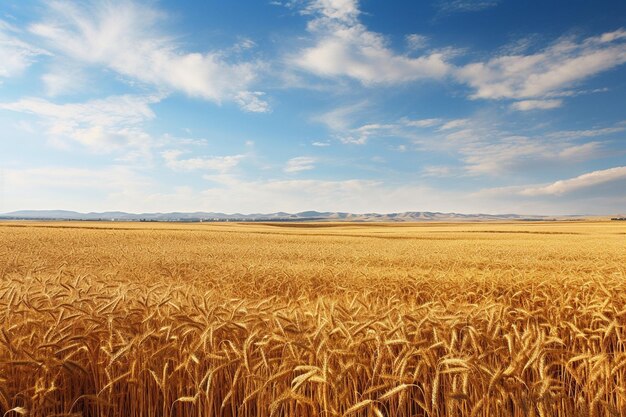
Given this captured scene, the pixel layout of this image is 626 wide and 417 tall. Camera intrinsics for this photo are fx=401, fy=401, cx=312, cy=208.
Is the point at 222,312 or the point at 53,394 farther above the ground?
the point at 222,312

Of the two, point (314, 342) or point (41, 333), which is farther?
point (41, 333)

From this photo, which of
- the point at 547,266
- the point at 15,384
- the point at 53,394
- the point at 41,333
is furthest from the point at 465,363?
the point at 547,266

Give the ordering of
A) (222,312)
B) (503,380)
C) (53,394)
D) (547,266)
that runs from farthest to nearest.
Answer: (547,266)
(222,312)
(53,394)
(503,380)

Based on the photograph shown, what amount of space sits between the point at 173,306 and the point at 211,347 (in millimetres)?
1552

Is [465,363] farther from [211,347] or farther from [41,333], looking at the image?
[41,333]

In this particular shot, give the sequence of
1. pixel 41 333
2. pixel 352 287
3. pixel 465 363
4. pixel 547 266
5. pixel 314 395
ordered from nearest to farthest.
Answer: pixel 465 363 < pixel 314 395 < pixel 41 333 < pixel 352 287 < pixel 547 266

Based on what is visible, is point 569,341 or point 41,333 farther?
point 569,341

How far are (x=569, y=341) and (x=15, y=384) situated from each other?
5.78 meters

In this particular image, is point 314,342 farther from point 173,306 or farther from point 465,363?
point 173,306

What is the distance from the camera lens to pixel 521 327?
214 inches

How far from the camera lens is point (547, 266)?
13.1m

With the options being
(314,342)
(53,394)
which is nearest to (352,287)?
(314,342)

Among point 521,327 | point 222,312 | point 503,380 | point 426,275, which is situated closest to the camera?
point 503,380

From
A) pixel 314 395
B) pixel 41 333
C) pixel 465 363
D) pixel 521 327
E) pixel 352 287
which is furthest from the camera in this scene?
pixel 352 287
